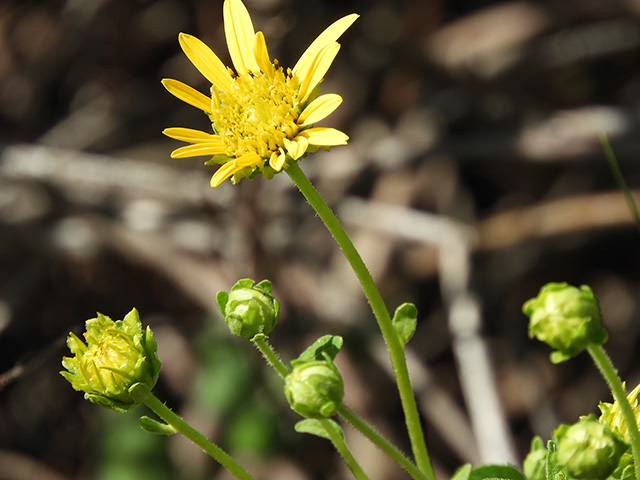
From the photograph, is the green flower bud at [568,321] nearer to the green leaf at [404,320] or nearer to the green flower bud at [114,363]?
the green leaf at [404,320]

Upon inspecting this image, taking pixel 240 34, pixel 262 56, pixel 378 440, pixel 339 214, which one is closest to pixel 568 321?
pixel 378 440

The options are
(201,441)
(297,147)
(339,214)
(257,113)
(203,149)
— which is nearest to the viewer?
(201,441)

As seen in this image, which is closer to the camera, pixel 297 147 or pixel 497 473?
pixel 497 473

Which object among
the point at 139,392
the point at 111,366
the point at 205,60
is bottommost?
the point at 139,392

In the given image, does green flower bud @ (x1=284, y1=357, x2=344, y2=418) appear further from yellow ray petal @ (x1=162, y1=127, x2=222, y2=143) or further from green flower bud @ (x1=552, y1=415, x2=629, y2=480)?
yellow ray petal @ (x1=162, y1=127, x2=222, y2=143)

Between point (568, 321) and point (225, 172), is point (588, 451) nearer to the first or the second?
point (568, 321)

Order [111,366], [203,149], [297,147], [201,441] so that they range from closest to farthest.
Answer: [201,441], [111,366], [297,147], [203,149]
